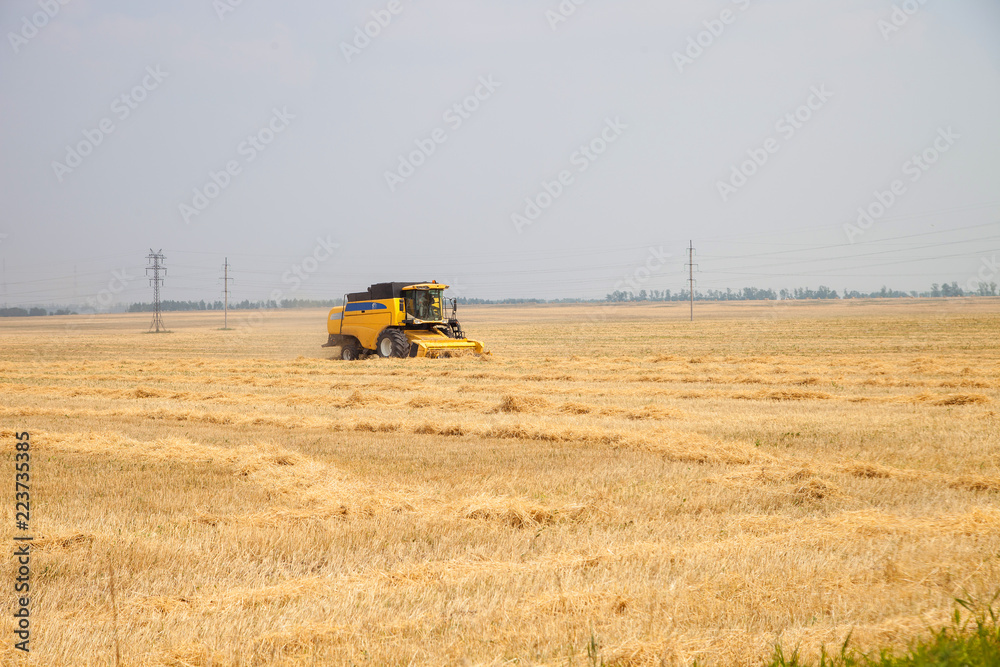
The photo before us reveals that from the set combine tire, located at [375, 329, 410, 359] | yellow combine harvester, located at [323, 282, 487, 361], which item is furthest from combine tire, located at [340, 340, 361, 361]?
combine tire, located at [375, 329, 410, 359]

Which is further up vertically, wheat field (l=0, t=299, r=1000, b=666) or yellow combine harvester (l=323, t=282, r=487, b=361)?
yellow combine harvester (l=323, t=282, r=487, b=361)

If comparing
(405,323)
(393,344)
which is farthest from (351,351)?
(405,323)

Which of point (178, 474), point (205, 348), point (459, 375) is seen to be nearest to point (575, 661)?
point (178, 474)

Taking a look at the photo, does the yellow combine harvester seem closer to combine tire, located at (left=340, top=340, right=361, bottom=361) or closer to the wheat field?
combine tire, located at (left=340, top=340, right=361, bottom=361)

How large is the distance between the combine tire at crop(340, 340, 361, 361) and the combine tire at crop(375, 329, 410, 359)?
4.95 feet

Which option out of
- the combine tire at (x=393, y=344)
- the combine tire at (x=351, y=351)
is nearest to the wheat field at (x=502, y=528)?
the combine tire at (x=393, y=344)

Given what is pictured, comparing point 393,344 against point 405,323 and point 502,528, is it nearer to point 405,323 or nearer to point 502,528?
point 405,323

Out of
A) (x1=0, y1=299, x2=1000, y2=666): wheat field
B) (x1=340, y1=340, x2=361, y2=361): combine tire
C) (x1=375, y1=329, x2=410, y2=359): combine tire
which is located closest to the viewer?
(x1=0, y1=299, x2=1000, y2=666): wheat field

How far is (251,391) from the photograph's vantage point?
1898 cm

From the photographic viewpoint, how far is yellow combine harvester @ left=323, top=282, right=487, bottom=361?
2817cm

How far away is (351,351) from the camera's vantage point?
3045cm

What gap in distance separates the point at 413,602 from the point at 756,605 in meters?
2.19

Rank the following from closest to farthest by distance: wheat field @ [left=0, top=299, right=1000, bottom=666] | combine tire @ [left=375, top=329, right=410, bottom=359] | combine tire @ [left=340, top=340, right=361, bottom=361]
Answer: wheat field @ [left=0, top=299, right=1000, bottom=666], combine tire @ [left=375, top=329, right=410, bottom=359], combine tire @ [left=340, top=340, right=361, bottom=361]

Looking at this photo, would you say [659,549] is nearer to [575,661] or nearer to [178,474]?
[575,661]
